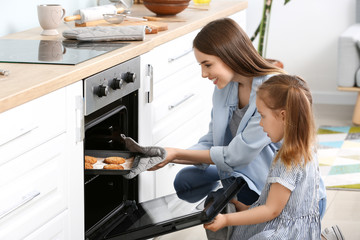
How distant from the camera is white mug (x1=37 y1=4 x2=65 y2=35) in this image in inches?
100

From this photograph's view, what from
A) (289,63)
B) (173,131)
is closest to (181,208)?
(173,131)

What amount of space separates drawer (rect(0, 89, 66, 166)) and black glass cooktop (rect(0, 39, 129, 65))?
21 centimetres

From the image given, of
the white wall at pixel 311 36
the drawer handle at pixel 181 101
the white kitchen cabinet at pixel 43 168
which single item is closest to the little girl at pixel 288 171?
the white kitchen cabinet at pixel 43 168

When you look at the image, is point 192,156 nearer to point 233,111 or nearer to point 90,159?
point 233,111

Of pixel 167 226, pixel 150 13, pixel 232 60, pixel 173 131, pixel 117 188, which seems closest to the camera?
pixel 167 226

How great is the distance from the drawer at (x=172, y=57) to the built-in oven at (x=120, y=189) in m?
0.22

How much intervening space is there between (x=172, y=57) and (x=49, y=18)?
1.75ft

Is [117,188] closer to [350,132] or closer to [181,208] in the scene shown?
[181,208]

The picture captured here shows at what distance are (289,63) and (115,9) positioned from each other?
8.01 feet

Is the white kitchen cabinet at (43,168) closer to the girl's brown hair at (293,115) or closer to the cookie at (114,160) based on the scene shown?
the cookie at (114,160)

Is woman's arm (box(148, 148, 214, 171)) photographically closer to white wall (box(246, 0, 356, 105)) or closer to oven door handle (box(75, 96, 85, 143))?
oven door handle (box(75, 96, 85, 143))

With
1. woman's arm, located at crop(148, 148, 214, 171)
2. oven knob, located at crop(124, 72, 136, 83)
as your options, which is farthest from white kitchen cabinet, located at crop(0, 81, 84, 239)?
woman's arm, located at crop(148, 148, 214, 171)

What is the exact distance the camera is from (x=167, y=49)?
2.65 meters

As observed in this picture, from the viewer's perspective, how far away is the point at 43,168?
5.73ft
